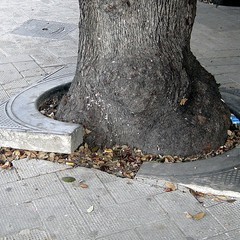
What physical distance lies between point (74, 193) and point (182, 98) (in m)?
1.31

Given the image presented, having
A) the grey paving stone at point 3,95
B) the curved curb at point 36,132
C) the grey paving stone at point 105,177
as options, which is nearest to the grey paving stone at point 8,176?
the curved curb at point 36,132

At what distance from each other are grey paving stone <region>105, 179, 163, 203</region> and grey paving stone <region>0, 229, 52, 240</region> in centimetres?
66

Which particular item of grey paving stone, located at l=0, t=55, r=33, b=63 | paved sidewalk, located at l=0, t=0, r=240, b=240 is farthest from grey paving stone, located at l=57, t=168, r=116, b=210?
grey paving stone, located at l=0, t=55, r=33, b=63

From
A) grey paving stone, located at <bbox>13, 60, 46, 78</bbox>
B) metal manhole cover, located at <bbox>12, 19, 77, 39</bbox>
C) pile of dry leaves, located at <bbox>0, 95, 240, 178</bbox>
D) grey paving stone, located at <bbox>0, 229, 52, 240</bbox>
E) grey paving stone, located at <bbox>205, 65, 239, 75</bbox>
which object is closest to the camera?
grey paving stone, located at <bbox>0, 229, 52, 240</bbox>

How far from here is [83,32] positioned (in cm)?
468

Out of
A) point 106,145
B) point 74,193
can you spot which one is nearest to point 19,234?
point 74,193

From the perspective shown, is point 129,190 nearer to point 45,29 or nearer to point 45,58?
point 45,58

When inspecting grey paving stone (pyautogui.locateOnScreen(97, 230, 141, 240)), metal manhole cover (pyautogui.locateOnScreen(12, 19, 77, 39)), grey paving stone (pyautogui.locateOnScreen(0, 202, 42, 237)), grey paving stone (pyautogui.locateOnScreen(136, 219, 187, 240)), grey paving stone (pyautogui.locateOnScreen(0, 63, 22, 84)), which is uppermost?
grey paving stone (pyautogui.locateOnScreen(136, 219, 187, 240))

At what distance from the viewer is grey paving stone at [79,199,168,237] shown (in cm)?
362

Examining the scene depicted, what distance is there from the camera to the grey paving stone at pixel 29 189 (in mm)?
3945

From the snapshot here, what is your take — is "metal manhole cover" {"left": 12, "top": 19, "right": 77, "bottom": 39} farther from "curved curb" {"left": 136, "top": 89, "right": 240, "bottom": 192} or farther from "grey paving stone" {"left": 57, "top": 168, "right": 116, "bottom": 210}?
"curved curb" {"left": 136, "top": 89, "right": 240, "bottom": 192}

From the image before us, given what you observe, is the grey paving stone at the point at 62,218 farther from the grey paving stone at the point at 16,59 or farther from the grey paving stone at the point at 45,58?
the grey paving stone at the point at 16,59

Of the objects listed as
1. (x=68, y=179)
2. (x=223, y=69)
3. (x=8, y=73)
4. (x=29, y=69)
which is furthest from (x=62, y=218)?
(x=223, y=69)

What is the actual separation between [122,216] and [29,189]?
0.82 metres
